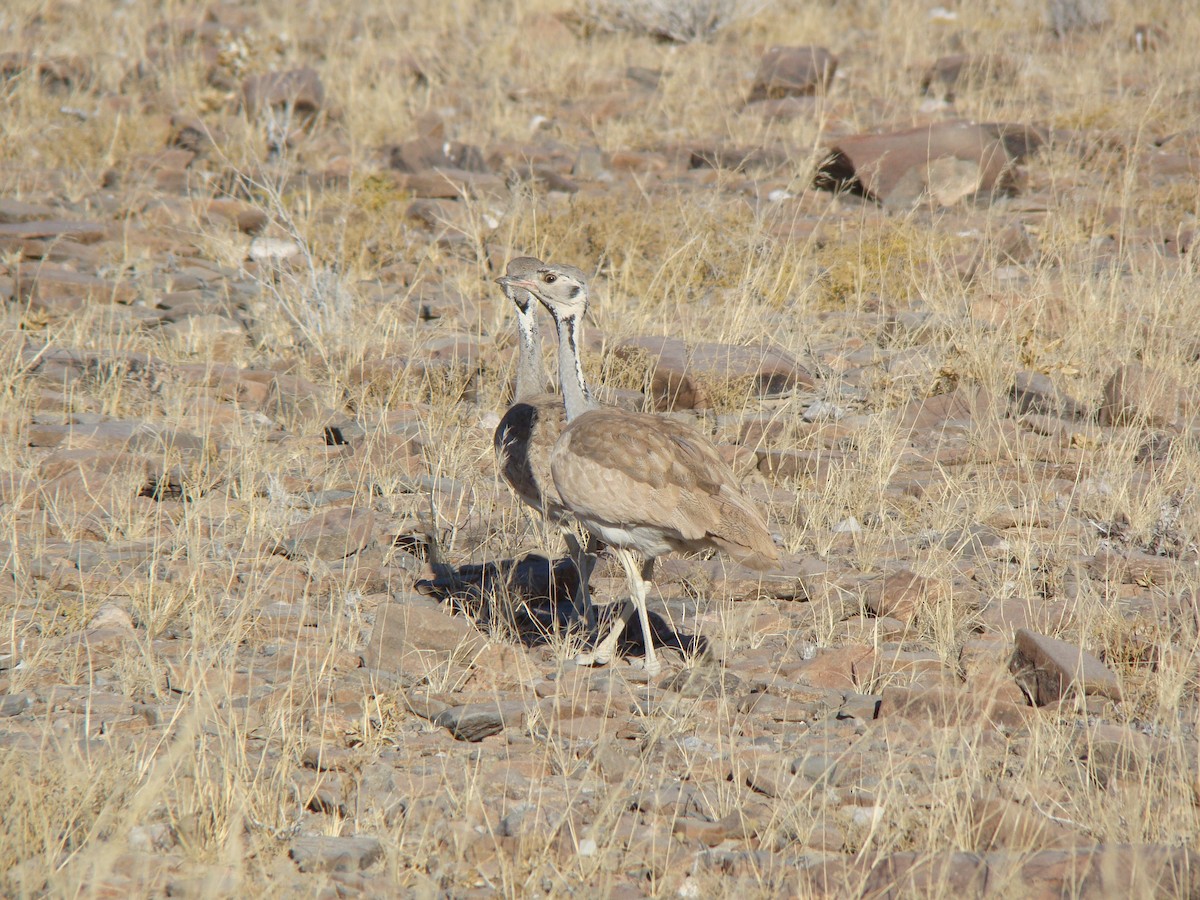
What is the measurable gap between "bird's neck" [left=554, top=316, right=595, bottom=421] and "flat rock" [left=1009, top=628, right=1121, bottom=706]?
1.85 m

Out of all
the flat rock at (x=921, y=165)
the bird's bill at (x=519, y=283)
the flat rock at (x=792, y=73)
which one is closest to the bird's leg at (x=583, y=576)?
the bird's bill at (x=519, y=283)

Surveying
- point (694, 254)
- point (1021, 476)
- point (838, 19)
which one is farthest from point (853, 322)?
Result: point (838, 19)

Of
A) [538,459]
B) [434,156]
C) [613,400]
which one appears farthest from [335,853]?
[434,156]

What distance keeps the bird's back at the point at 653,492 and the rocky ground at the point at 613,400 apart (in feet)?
1.48

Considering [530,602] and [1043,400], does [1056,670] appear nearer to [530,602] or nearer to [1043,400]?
[530,602]

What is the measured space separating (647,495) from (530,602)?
1125mm

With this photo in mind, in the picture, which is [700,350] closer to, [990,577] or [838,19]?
[990,577]

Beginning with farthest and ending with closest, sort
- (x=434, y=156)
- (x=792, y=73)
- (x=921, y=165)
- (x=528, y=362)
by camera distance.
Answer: (x=792, y=73) < (x=434, y=156) < (x=921, y=165) < (x=528, y=362)

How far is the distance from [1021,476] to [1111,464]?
400 millimetres

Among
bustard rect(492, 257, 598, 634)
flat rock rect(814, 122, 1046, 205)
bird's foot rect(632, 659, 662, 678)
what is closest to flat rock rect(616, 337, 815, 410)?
bustard rect(492, 257, 598, 634)

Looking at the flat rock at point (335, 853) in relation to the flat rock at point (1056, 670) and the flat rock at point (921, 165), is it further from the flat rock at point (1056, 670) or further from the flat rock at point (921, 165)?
the flat rock at point (921, 165)

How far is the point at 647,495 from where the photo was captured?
4516mm

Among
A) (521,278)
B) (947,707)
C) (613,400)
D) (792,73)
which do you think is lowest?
(613,400)

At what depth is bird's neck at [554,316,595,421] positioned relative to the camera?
17.1ft
